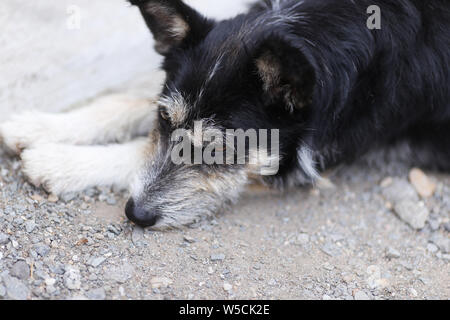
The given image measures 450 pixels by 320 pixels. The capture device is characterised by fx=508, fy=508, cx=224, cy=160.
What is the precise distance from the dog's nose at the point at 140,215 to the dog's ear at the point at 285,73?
973mm

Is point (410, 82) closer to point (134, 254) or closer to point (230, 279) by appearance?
point (230, 279)

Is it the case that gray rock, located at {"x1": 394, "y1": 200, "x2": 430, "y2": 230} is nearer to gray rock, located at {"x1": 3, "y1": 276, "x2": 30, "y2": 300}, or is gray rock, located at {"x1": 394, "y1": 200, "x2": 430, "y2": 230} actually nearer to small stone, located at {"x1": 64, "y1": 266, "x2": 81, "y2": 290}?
small stone, located at {"x1": 64, "y1": 266, "x2": 81, "y2": 290}

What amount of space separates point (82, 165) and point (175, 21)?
111 centimetres

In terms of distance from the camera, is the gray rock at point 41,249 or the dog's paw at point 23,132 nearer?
the gray rock at point 41,249

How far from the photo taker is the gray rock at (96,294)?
2.51 meters

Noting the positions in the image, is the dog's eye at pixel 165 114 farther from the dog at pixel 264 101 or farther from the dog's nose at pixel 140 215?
the dog's nose at pixel 140 215

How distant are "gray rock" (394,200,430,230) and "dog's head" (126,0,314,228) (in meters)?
0.90

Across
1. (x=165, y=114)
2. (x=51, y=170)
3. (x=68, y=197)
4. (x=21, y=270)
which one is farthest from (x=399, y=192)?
(x=21, y=270)

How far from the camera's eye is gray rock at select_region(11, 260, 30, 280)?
100 inches

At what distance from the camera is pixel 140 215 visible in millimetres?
2938

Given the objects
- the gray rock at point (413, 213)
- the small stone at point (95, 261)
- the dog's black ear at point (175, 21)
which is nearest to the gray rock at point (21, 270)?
the small stone at point (95, 261)
